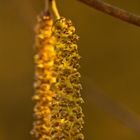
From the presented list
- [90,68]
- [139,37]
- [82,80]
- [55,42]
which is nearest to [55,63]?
[55,42]

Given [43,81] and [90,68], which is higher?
[90,68]

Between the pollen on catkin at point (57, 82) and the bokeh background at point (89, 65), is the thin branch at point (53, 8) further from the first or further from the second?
the bokeh background at point (89, 65)

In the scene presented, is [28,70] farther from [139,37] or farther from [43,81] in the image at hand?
[43,81]

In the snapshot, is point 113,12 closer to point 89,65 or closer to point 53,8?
point 53,8

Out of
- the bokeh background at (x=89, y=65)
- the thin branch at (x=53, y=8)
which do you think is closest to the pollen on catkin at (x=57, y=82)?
the thin branch at (x=53, y=8)

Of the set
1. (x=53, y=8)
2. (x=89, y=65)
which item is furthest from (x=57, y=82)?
(x=89, y=65)
